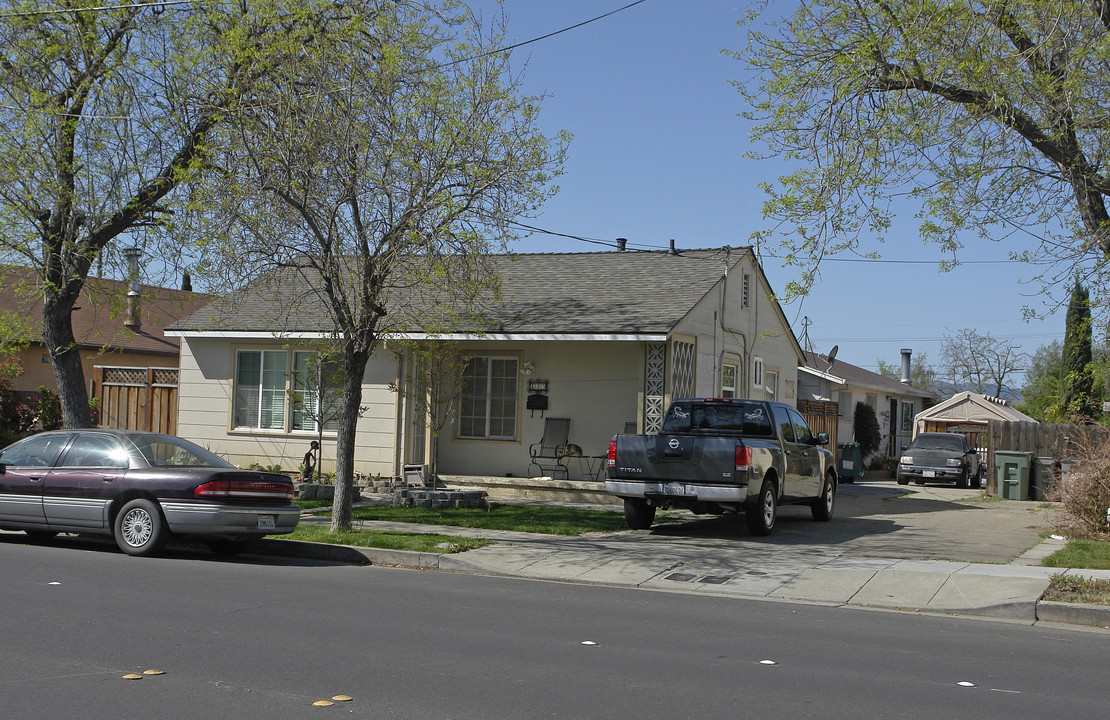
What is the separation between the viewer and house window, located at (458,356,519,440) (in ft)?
67.3

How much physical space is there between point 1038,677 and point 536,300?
14.2 meters

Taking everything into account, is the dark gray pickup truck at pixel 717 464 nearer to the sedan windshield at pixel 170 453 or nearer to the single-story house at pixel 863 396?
the sedan windshield at pixel 170 453

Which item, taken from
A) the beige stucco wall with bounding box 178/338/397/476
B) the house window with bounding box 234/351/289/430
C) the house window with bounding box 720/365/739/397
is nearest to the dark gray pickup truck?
the house window with bounding box 720/365/739/397

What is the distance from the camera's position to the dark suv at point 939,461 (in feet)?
92.2

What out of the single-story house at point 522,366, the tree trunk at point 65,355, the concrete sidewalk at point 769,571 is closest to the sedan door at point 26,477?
the concrete sidewalk at point 769,571

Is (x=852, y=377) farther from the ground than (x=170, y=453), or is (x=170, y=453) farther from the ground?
(x=852, y=377)

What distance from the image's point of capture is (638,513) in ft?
49.7

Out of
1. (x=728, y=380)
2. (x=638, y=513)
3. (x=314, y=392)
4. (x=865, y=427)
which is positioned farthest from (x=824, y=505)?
(x=865, y=427)

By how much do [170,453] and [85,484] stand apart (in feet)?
3.20

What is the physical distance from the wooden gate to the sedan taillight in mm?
11553

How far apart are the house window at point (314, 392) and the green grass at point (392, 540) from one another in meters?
4.91

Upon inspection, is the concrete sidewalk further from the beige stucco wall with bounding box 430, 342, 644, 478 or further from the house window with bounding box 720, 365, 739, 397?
the house window with bounding box 720, 365, 739, 397

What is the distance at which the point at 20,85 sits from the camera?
15234 millimetres

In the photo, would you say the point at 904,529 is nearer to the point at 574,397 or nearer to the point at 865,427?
the point at 574,397
